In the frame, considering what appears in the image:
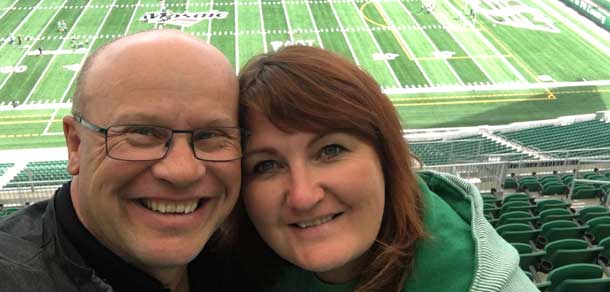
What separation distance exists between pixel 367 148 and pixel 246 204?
1.35ft

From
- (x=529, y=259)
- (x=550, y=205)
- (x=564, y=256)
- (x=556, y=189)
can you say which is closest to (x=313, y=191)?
(x=529, y=259)

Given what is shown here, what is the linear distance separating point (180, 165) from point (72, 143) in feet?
1.23

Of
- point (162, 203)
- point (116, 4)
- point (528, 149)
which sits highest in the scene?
point (162, 203)

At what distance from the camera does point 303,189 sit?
5.05ft

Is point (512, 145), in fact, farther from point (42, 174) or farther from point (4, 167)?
point (4, 167)

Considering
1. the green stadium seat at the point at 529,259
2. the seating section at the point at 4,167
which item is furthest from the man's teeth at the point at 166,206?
the seating section at the point at 4,167

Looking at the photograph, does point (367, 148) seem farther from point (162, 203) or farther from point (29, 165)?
point (29, 165)

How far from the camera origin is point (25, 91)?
17812 millimetres

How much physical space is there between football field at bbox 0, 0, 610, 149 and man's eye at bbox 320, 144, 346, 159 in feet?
42.8

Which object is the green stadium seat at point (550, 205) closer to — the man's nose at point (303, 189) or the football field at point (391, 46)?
the man's nose at point (303, 189)

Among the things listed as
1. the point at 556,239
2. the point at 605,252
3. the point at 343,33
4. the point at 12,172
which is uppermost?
the point at 605,252

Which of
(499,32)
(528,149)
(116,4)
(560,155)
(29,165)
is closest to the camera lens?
(560,155)

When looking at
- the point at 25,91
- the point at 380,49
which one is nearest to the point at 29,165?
the point at 25,91

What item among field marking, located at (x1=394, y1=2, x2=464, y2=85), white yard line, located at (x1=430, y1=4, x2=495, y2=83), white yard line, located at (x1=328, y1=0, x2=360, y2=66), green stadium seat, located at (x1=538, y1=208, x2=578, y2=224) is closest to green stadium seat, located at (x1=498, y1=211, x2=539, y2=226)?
green stadium seat, located at (x1=538, y1=208, x2=578, y2=224)
